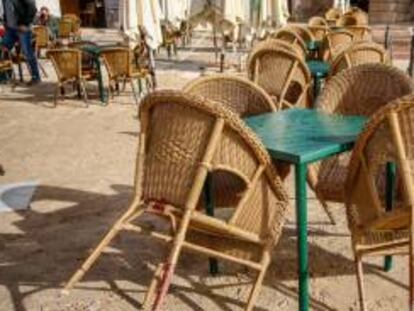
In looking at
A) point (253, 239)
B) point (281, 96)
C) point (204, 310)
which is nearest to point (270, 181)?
point (253, 239)

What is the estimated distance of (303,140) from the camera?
9.65 ft

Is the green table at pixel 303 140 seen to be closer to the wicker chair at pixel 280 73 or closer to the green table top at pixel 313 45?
the wicker chair at pixel 280 73

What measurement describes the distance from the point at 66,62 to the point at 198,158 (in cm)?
669

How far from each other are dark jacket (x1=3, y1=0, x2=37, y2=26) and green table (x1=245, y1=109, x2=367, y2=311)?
8.43 metres

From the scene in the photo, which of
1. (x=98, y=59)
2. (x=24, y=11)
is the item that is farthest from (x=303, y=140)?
(x=24, y=11)

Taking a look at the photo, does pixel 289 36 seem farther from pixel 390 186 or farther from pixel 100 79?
pixel 390 186

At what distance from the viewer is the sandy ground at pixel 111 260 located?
3.29m

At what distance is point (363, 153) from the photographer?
271 cm

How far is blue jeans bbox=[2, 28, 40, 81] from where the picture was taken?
10.9 meters

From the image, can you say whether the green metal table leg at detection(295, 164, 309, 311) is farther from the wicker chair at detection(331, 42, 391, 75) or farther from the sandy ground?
the wicker chair at detection(331, 42, 391, 75)

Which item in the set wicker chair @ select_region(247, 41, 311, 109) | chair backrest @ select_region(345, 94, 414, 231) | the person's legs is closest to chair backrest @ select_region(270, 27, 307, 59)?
wicker chair @ select_region(247, 41, 311, 109)

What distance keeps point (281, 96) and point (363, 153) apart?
2.86m

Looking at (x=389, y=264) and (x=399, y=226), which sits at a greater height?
(x=399, y=226)

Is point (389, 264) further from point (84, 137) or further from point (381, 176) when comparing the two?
point (84, 137)
